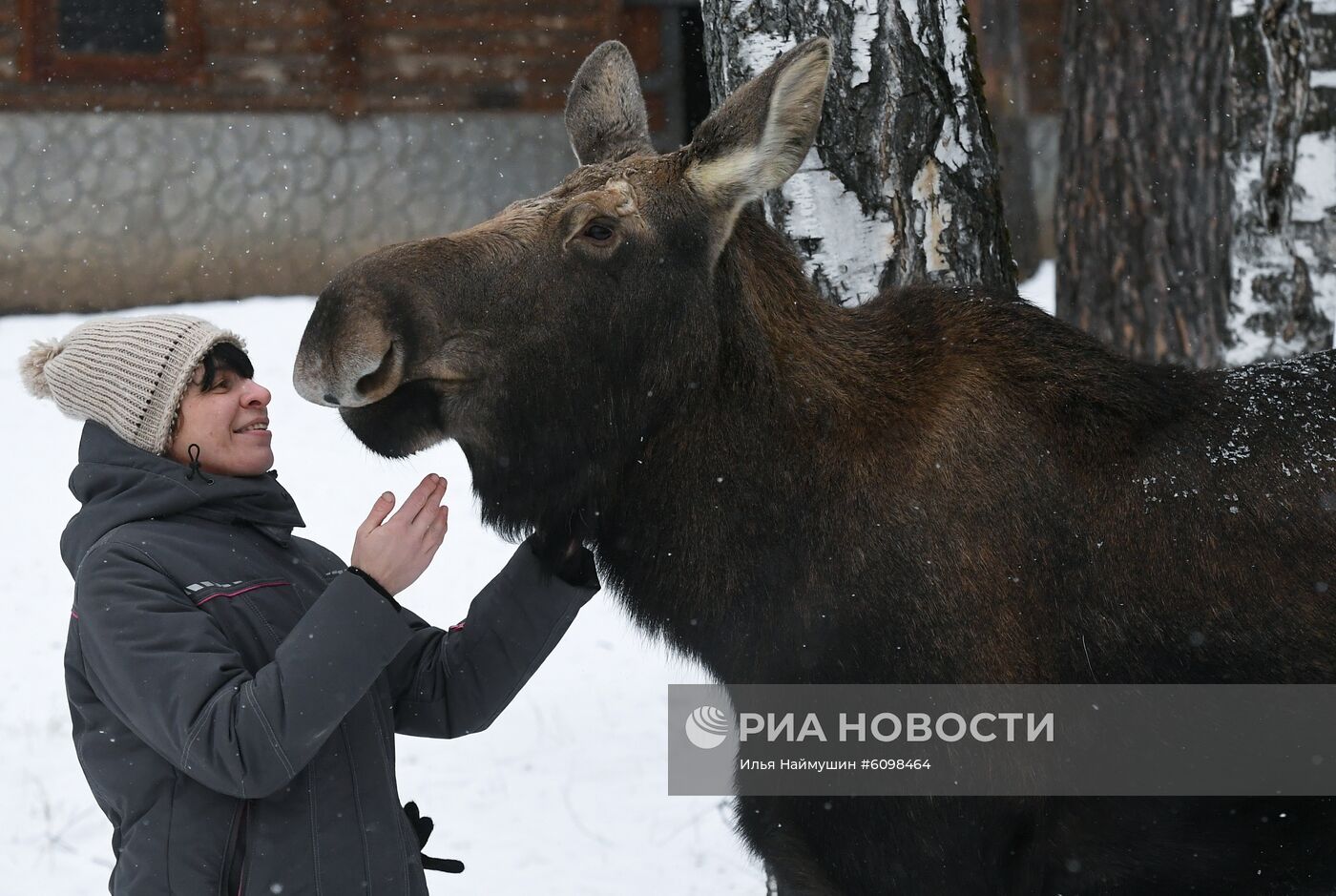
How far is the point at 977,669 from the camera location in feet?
9.34

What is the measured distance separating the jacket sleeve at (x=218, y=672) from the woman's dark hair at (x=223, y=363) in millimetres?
416

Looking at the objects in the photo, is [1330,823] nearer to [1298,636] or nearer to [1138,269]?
[1298,636]

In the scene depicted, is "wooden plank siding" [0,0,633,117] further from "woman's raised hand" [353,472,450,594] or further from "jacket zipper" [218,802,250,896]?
"jacket zipper" [218,802,250,896]

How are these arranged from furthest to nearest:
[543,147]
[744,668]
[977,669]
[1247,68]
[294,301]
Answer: [543,147] → [294,301] → [1247,68] → [744,668] → [977,669]

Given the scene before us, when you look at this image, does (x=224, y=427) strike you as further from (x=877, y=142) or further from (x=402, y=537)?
(x=877, y=142)

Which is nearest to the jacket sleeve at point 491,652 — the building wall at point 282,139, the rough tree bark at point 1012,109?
the building wall at point 282,139

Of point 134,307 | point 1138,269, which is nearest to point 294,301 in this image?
point 134,307

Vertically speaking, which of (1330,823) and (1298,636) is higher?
(1298,636)

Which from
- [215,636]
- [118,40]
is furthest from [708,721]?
[118,40]

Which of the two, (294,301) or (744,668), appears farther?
(294,301)

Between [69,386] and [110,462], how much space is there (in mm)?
191

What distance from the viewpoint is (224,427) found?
2.96 metres

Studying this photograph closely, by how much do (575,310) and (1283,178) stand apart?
13.2 ft

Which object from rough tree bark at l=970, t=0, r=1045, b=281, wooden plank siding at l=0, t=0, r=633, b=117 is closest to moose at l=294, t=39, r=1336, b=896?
wooden plank siding at l=0, t=0, r=633, b=117
